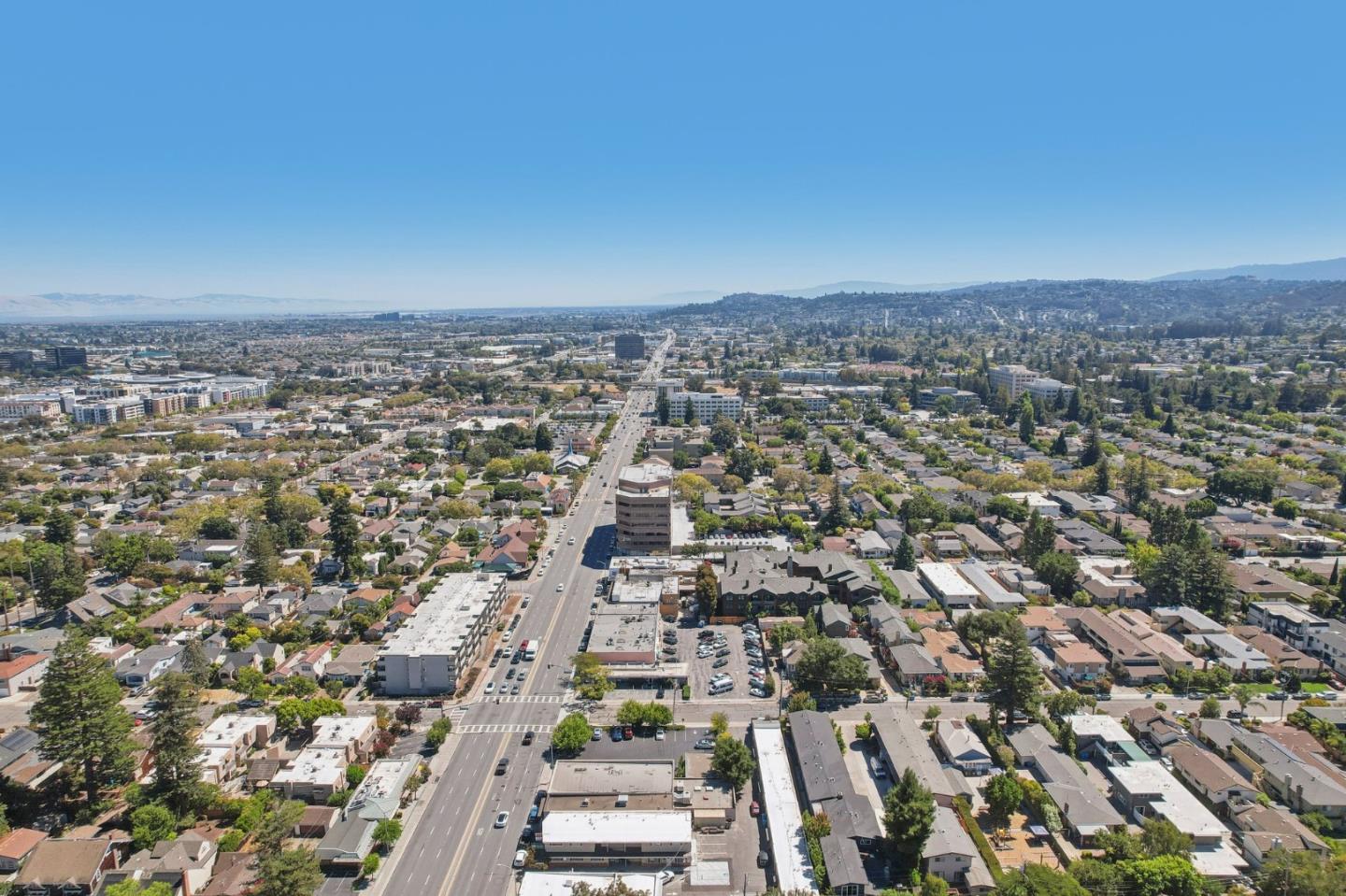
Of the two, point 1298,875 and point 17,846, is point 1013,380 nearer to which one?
point 1298,875

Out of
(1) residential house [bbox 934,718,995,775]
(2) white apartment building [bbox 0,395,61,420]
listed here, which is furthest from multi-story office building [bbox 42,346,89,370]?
(1) residential house [bbox 934,718,995,775]

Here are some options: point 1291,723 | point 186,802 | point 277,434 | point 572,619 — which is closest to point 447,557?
point 572,619

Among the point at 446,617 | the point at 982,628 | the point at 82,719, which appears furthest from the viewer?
the point at 446,617

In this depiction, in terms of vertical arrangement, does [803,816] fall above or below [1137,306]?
below

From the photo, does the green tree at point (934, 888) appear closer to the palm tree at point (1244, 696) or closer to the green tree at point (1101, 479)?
the palm tree at point (1244, 696)

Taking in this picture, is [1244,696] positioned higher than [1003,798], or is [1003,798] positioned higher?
[1003,798]

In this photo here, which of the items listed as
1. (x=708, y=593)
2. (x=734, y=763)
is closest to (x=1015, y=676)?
(x=734, y=763)

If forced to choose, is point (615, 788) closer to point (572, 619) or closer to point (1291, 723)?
point (572, 619)
